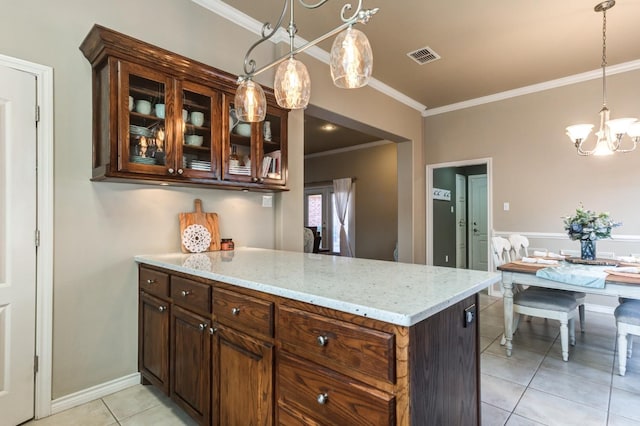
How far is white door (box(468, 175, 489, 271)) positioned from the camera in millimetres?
6602

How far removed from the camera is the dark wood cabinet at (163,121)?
187 centimetres

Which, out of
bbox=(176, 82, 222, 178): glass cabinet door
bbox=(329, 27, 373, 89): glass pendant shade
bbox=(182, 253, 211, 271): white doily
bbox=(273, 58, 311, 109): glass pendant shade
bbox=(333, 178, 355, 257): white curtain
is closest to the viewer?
bbox=(329, 27, 373, 89): glass pendant shade

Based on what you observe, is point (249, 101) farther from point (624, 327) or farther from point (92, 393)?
point (624, 327)

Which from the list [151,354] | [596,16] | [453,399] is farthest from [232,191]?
[596,16]

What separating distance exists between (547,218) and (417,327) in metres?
4.18

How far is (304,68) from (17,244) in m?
1.85

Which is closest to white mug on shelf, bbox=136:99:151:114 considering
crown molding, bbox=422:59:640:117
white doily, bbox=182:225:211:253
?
white doily, bbox=182:225:211:253

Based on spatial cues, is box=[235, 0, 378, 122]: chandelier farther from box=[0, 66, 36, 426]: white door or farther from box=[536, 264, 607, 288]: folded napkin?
box=[536, 264, 607, 288]: folded napkin

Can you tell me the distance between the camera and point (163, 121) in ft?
6.77

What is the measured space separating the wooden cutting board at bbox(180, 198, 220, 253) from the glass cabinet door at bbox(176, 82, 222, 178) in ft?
1.25

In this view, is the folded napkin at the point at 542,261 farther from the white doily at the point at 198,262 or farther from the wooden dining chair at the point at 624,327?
the white doily at the point at 198,262

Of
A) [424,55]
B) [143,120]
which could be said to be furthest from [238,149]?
[424,55]

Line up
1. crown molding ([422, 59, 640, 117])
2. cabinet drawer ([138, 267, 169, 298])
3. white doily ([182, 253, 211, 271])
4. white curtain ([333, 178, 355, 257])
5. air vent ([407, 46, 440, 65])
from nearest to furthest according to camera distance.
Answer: white doily ([182, 253, 211, 271]), cabinet drawer ([138, 267, 169, 298]), air vent ([407, 46, 440, 65]), crown molding ([422, 59, 640, 117]), white curtain ([333, 178, 355, 257])

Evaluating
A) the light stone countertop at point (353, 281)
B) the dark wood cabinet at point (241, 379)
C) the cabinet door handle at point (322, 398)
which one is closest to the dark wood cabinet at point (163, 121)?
the light stone countertop at point (353, 281)
